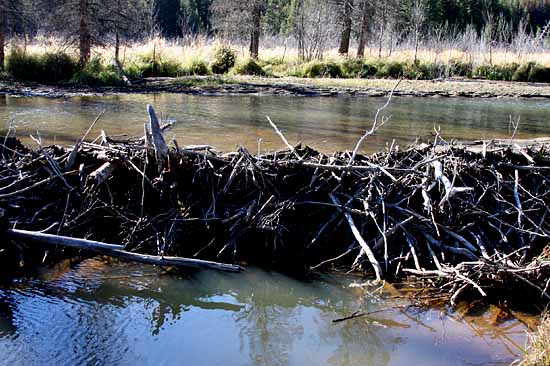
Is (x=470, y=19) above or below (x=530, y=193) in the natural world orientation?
above

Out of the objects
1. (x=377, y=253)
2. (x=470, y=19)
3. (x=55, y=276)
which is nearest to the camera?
(x=55, y=276)

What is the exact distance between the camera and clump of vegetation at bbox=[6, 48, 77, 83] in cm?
2194

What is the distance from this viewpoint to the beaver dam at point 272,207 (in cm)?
593

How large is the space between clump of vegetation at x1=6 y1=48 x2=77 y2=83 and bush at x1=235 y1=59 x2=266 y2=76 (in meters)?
7.39

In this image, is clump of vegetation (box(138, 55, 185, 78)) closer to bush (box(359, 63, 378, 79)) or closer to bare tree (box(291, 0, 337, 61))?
bare tree (box(291, 0, 337, 61))

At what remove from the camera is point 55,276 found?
5.55 meters

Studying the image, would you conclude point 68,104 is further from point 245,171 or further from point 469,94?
point 469,94

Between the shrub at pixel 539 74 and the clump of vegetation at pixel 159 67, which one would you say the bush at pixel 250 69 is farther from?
the shrub at pixel 539 74

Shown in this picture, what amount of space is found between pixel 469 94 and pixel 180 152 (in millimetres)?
19029

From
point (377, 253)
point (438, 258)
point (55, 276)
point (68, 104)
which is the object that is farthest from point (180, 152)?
point (68, 104)

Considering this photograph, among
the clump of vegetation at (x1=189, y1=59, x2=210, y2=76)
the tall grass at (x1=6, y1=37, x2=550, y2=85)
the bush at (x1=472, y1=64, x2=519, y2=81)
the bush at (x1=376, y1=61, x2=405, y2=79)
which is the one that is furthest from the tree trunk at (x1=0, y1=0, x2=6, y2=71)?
the bush at (x1=472, y1=64, x2=519, y2=81)

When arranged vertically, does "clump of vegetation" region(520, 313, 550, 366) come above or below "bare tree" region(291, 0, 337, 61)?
below

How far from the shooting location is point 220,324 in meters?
4.88

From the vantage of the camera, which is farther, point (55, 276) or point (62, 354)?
point (55, 276)
